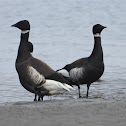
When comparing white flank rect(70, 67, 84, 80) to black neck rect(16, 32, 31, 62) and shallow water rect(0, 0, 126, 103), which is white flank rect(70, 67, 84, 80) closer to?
shallow water rect(0, 0, 126, 103)

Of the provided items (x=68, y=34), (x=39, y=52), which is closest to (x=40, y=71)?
(x=39, y=52)

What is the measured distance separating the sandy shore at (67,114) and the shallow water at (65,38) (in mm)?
2455

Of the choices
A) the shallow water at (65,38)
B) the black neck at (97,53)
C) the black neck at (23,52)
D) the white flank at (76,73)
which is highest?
the black neck at (23,52)

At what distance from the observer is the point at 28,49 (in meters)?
11.1

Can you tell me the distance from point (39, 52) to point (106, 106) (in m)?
11.5

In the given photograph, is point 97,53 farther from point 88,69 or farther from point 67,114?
point 67,114

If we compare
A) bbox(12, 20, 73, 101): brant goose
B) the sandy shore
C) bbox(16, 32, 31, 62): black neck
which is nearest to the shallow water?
bbox(12, 20, 73, 101): brant goose

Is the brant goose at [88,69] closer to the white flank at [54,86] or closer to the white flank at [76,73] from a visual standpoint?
the white flank at [76,73]

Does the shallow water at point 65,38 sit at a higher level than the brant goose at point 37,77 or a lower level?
lower

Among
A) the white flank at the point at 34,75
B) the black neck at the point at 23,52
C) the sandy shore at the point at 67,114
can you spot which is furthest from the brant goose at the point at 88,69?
the sandy shore at the point at 67,114

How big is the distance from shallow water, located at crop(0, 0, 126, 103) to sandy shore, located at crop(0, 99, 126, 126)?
2455 millimetres

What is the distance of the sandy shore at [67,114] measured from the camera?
695 cm

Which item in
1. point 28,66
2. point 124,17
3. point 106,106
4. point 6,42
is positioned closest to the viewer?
point 106,106

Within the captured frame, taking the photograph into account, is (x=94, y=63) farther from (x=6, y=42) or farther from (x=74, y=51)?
(x=6, y=42)
